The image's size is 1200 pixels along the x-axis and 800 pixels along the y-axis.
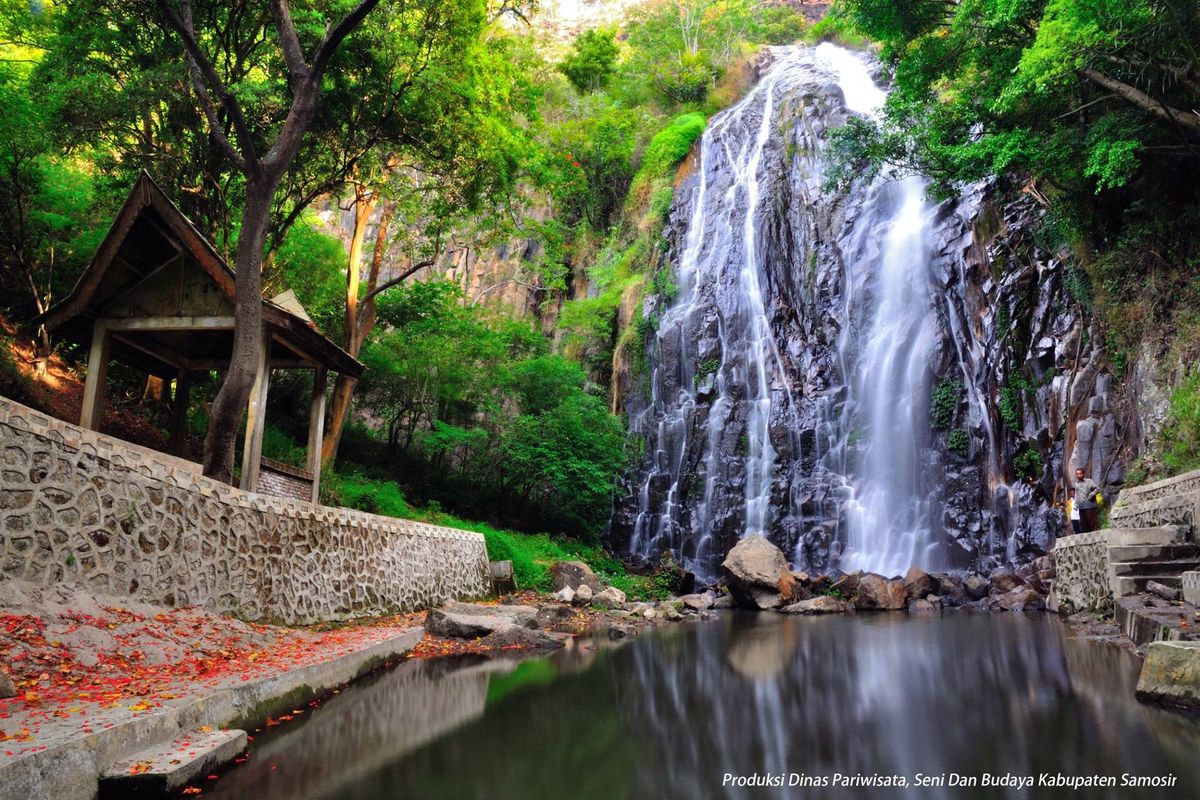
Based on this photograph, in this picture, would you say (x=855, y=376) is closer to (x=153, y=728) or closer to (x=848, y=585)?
(x=848, y=585)

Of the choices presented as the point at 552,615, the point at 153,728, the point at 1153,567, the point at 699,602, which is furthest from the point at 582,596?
the point at 153,728

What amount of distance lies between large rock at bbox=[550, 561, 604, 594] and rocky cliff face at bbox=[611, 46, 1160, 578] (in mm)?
5289

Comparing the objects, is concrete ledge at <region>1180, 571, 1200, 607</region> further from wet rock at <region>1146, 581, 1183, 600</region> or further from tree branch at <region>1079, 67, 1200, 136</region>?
tree branch at <region>1079, 67, 1200, 136</region>

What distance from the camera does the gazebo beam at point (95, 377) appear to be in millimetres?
9633

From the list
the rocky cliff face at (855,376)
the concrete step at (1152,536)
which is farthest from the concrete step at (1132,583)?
the rocky cliff face at (855,376)

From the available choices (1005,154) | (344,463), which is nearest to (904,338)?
(1005,154)

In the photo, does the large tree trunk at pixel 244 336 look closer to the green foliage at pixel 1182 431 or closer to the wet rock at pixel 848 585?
the wet rock at pixel 848 585

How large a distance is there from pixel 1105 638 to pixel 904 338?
1313 cm

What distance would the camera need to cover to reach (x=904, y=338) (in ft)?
66.5

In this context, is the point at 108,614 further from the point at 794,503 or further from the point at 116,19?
the point at 794,503

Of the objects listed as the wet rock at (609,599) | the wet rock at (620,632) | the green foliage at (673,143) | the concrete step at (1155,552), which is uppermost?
the green foliage at (673,143)

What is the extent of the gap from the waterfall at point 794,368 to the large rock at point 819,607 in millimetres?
3860

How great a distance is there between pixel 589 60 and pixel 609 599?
23033mm

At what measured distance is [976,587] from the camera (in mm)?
14617
